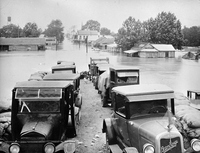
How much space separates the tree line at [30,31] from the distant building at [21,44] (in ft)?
9.12

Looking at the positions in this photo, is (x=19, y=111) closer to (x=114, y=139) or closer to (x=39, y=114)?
(x=39, y=114)

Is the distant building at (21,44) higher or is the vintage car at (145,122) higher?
the distant building at (21,44)

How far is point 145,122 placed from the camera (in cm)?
506

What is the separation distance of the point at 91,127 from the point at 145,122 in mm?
4438

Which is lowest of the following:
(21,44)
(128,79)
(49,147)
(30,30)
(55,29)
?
(49,147)

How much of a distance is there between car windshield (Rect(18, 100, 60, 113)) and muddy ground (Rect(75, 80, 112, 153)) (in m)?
1.67

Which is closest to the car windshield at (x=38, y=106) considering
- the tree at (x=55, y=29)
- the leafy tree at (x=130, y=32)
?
the leafy tree at (x=130, y=32)

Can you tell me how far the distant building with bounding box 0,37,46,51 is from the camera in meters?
62.5

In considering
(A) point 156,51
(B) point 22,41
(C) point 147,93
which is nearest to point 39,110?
(C) point 147,93

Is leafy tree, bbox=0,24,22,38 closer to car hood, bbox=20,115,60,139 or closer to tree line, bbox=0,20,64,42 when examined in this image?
tree line, bbox=0,20,64,42

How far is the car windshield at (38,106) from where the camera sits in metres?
5.98

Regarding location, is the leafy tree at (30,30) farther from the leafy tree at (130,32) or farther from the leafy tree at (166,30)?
the leafy tree at (166,30)

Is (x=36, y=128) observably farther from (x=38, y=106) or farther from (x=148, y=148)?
(x=148, y=148)

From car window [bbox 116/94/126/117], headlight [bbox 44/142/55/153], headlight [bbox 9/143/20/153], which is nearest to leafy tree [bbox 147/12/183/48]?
car window [bbox 116/94/126/117]
